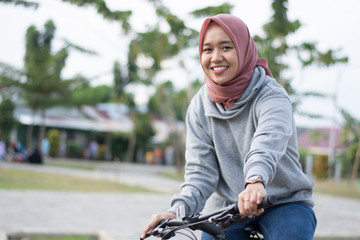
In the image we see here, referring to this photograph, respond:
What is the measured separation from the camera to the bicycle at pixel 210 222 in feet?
6.11

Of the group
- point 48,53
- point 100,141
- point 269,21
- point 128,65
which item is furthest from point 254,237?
point 100,141

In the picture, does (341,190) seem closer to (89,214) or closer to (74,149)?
(89,214)

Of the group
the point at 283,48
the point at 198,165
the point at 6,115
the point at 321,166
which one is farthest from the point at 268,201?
the point at 321,166

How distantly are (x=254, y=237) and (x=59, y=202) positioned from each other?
26.8 feet

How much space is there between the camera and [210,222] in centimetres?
192

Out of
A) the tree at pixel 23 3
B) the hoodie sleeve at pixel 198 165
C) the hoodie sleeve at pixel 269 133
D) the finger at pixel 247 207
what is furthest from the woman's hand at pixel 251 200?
the tree at pixel 23 3

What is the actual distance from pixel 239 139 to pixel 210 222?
58 cm

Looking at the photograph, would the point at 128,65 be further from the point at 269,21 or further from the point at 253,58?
the point at 253,58

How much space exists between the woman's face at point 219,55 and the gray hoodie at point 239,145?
14 cm

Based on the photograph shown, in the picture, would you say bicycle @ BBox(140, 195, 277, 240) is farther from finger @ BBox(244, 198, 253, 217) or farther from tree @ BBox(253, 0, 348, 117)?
tree @ BBox(253, 0, 348, 117)

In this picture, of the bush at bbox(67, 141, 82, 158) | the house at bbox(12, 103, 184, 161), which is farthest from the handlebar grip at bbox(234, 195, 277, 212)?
the bush at bbox(67, 141, 82, 158)

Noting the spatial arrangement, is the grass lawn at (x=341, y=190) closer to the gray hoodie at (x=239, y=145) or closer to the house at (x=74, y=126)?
the house at (x=74, y=126)

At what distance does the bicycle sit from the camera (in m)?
1.86

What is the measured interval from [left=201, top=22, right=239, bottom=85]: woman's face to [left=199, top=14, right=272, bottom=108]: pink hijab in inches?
1.0
